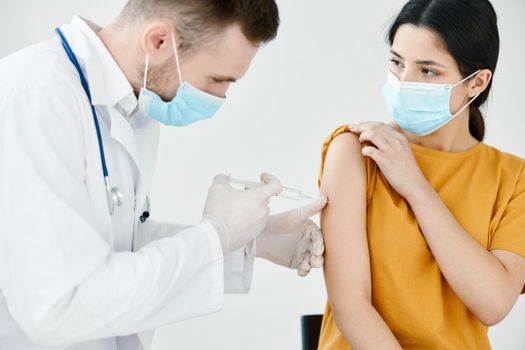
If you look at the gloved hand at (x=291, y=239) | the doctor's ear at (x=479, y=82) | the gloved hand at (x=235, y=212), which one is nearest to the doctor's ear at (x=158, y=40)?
the gloved hand at (x=235, y=212)

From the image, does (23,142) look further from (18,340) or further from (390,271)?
(390,271)

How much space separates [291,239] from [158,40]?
0.69 metres

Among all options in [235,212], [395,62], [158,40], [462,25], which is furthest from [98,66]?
[462,25]

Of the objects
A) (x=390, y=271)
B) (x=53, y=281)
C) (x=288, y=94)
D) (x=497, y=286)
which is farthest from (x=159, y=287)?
(x=288, y=94)

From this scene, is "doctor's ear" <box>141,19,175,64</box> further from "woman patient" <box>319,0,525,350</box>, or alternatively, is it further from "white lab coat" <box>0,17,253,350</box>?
"woman patient" <box>319,0,525,350</box>

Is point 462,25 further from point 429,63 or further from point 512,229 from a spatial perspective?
point 512,229

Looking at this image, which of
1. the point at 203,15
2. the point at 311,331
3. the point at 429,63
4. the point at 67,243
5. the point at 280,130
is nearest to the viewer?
the point at 67,243

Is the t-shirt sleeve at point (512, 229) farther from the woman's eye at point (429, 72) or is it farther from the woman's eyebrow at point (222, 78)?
the woman's eyebrow at point (222, 78)

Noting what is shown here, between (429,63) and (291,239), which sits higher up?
(429,63)

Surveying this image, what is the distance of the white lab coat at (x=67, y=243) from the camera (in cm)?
122

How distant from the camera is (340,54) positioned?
2996 millimetres

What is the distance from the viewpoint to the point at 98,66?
4.86 feet

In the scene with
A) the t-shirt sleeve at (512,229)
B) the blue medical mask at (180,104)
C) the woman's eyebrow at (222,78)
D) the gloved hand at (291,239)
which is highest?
the woman's eyebrow at (222,78)

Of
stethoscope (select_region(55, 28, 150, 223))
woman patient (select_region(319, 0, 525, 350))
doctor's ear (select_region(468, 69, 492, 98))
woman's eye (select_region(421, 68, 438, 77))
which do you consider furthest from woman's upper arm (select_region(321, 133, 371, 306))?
stethoscope (select_region(55, 28, 150, 223))
